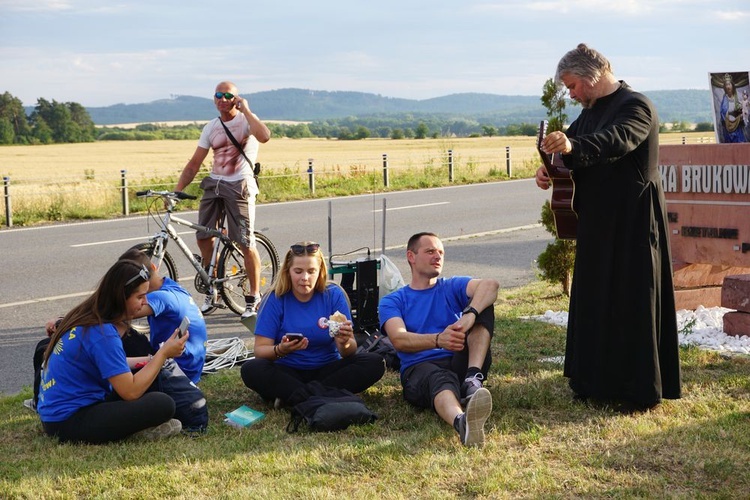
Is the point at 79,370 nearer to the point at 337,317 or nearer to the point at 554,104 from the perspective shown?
the point at 337,317

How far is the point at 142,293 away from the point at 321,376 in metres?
1.41

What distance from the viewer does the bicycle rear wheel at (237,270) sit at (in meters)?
8.89

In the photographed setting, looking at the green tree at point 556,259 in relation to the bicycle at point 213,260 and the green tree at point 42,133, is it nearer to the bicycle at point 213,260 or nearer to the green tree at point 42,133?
the bicycle at point 213,260

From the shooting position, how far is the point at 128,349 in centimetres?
596

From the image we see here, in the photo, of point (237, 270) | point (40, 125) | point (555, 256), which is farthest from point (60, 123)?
point (555, 256)

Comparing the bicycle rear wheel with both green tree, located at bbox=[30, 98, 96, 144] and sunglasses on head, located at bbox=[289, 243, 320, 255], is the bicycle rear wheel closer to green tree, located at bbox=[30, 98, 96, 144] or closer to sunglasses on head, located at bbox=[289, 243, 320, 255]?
sunglasses on head, located at bbox=[289, 243, 320, 255]

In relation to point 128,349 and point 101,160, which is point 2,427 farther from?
point 101,160

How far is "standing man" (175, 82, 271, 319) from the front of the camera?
8664 millimetres

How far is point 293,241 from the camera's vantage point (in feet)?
46.9

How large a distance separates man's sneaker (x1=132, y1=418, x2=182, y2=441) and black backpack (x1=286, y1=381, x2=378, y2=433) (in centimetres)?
62

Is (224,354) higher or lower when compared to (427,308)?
lower

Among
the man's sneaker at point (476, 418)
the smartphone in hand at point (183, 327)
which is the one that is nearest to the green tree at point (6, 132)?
the smartphone in hand at point (183, 327)

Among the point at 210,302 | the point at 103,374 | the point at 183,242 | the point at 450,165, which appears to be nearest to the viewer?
the point at 103,374

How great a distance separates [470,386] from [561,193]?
4.33 feet
